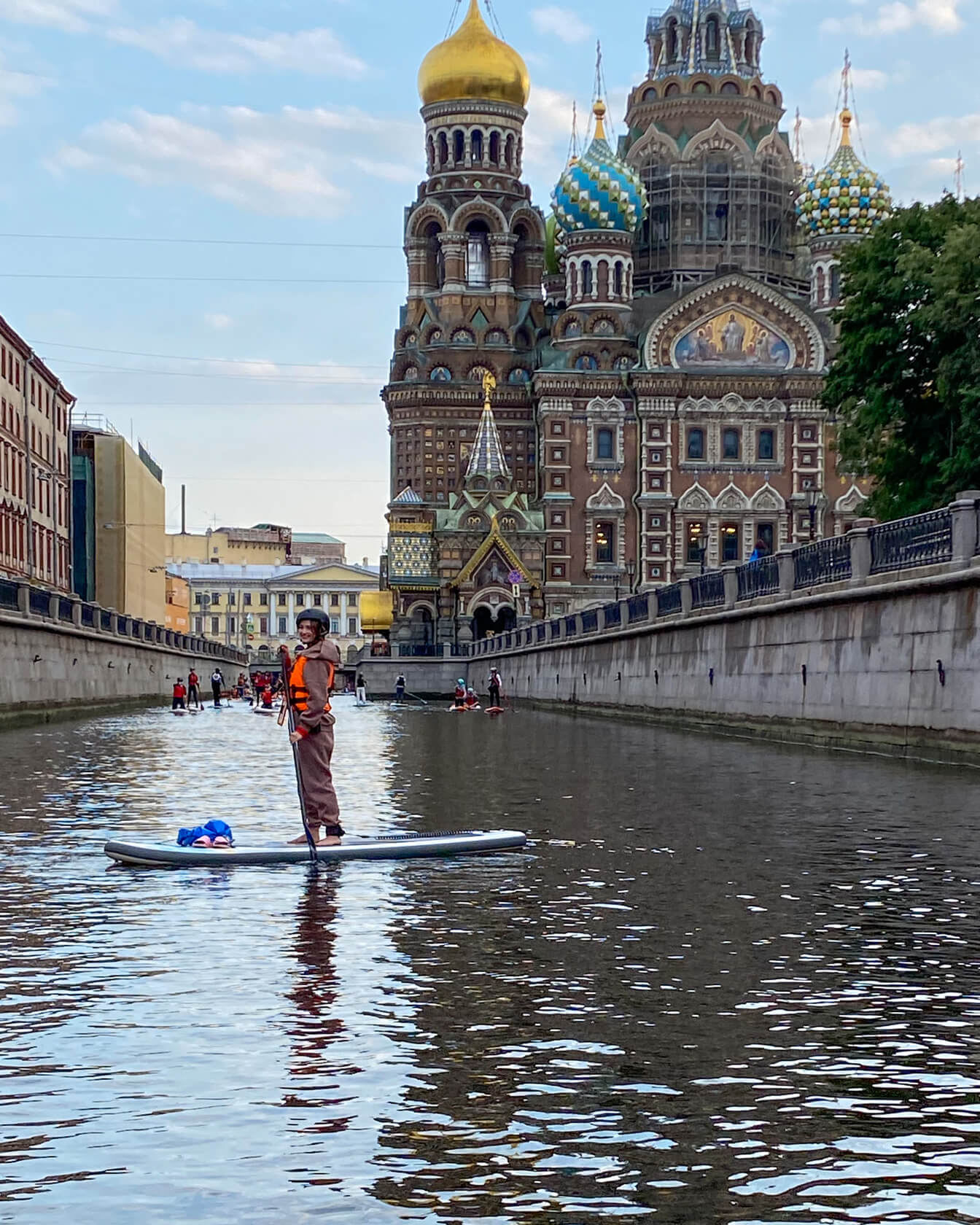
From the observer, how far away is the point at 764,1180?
17.1 ft

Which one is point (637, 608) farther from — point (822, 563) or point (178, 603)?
point (178, 603)

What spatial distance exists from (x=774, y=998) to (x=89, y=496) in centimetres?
8400

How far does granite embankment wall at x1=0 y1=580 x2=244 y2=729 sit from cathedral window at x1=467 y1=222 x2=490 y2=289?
49.2 metres

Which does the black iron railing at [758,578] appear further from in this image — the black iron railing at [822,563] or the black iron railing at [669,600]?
the black iron railing at [669,600]

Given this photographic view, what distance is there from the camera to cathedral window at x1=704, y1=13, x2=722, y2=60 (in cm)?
11406

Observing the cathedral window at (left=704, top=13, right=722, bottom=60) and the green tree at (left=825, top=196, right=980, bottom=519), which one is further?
the cathedral window at (left=704, top=13, right=722, bottom=60)

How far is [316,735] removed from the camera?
12.5 metres

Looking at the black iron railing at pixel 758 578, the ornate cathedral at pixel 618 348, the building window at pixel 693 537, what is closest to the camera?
the black iron railing at pixel 758 578

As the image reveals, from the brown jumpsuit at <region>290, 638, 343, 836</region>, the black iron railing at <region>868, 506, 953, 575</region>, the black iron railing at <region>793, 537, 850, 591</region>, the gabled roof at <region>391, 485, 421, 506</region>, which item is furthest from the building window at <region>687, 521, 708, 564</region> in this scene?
the brown jumpsuit at <region>290, 638, 343, 836</region>

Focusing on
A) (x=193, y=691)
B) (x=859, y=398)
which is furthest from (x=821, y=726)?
(x=193, y=691)

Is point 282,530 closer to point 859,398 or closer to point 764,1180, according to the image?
point 859,398

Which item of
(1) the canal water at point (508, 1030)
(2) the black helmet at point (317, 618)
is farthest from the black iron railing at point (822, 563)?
(2) the black helmet at point (317, 618)

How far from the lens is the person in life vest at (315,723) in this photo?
1236cm

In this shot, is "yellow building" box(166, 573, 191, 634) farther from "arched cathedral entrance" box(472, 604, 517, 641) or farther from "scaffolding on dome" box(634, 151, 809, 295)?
"scaffolding on dome" box(634, 151, 809, 295)
